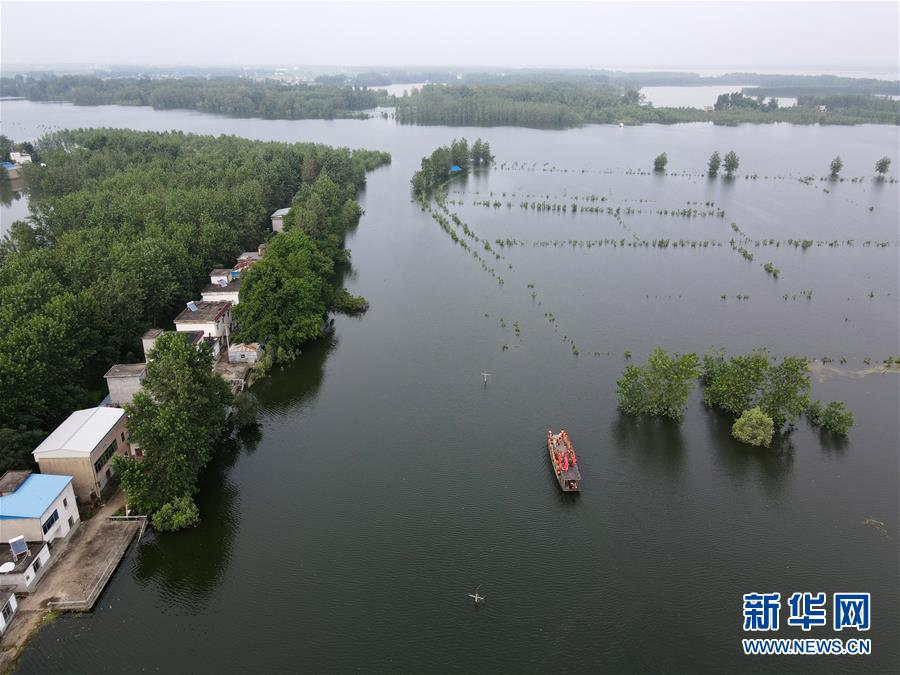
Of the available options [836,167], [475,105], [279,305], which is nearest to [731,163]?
[836,167]

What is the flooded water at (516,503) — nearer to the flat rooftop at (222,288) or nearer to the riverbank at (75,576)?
the riverbank at (75,576)

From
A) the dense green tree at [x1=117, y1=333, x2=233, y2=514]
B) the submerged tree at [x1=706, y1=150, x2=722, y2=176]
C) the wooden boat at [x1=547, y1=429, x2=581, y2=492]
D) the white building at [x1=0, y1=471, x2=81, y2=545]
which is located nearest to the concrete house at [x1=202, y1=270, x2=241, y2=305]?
the dense green tree at [x1=117, y1=333, x2=233, y2=514]

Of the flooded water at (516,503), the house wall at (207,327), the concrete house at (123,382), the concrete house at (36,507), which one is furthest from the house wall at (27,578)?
the house wall at (207,327)

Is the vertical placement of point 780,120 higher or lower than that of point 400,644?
higher

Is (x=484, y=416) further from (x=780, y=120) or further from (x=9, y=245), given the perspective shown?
(x=780, y=120)

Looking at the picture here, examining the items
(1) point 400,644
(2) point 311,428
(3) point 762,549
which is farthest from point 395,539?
(3) point 762,549

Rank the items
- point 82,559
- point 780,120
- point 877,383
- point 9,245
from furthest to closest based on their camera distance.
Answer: point 780,120 < point 9,245 < point 877,383 < point 82,559
